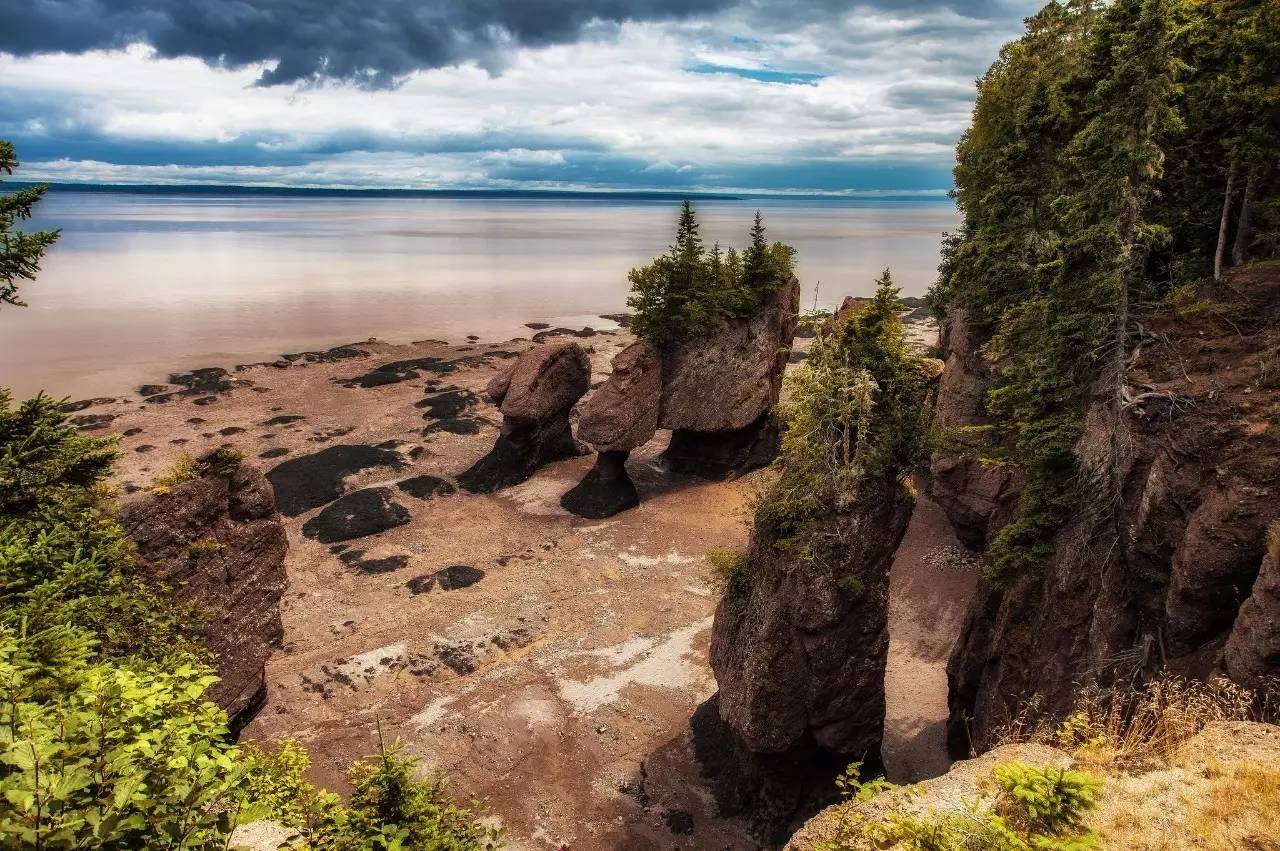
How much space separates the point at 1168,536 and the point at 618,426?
77.5 ft

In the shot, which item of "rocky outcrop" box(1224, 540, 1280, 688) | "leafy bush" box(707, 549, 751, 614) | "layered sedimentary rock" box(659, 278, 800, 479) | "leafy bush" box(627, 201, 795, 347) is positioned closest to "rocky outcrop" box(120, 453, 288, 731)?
"leafy bush" box(707, 549, 751, 614)

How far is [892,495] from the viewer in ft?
51.7

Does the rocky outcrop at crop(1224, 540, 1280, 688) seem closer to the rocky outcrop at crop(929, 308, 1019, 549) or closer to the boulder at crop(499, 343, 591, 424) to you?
the rocky outcrop at crop(929, 308, 1019, 549)

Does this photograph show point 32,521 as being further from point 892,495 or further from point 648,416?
point 648,416

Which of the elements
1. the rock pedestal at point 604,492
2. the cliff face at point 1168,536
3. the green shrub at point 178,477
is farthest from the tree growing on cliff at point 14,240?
the rock pedestal at point 604,492

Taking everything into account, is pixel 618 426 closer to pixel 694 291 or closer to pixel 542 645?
pixel 694 291

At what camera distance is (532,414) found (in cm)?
3553

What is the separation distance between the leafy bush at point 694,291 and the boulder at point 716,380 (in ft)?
2.66

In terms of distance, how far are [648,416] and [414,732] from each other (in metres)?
19.4

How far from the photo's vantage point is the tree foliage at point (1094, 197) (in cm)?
1452

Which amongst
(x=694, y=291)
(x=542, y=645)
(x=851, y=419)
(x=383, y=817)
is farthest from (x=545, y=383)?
(x=383, y=817)

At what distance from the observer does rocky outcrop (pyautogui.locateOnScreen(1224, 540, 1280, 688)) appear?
948 cm

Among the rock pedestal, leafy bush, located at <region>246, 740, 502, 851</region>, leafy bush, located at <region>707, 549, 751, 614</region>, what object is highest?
leafy bush, located at <region>246, 740, 502, 851</region>

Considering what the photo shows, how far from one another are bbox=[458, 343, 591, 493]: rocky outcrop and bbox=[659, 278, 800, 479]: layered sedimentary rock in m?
5.73
